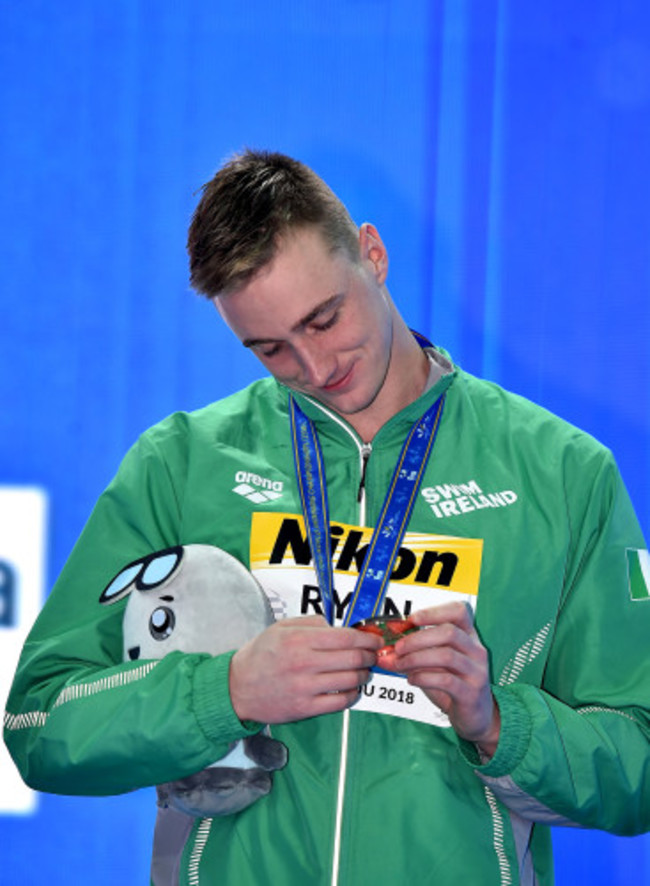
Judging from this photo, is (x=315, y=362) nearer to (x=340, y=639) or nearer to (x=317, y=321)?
(x=317, y=321)

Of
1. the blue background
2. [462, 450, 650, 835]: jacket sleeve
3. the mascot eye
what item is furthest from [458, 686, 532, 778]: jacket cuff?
the blue background

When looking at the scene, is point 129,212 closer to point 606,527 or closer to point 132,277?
point 132,277

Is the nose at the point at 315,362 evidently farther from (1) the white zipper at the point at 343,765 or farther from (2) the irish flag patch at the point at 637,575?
(2) the irish flag patch at the point at 637,575

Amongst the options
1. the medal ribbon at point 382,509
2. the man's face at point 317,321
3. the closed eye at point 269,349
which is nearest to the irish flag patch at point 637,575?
the medal ribbon at point 382,509

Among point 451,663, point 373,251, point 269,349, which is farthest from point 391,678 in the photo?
point 373,251

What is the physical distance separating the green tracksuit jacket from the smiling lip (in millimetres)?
A: 65

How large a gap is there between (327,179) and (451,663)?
4.31 ft

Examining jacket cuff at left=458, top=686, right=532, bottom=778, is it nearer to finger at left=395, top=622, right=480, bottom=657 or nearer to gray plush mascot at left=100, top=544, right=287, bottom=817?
finger at left=395, top=622, right=480, bottom=657

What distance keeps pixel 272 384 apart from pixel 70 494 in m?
0.82

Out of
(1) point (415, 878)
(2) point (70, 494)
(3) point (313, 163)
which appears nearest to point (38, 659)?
(1) point (415, 878)

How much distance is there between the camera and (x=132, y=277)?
237 cm

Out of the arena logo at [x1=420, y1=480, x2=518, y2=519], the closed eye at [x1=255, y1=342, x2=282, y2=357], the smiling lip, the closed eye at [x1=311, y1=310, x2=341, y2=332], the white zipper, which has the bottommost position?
the white zipper

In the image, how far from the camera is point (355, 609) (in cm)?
142

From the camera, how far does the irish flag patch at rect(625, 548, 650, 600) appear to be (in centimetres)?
149
